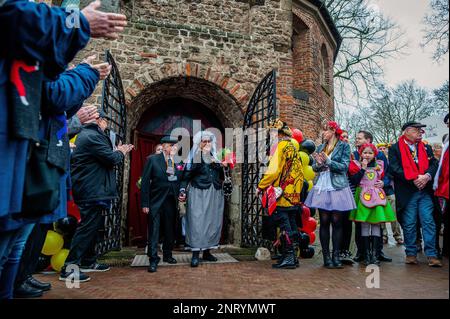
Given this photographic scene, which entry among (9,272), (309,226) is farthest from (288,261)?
(9,272)

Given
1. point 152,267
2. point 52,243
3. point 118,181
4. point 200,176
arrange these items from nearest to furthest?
point 52,243 < point 152,267 < point 200,176 < point 118,181

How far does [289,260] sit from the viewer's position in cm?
448

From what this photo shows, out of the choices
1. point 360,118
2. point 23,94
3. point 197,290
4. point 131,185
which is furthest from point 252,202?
point 360,118

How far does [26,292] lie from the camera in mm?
2889

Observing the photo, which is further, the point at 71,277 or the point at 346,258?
the point at 346,258

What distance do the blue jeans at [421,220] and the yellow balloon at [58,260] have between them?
15.2ft

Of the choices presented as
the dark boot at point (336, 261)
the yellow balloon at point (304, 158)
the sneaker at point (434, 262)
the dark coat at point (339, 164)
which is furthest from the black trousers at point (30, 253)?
the sneaker at point (434, 262)

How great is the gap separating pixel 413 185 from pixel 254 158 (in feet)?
9.97

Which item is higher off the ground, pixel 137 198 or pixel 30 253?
pixel 137 198

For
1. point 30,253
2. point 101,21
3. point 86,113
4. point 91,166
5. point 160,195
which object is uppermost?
point 101,21

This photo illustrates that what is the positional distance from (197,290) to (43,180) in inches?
80.7

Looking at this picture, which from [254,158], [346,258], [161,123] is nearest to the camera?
[346,258]

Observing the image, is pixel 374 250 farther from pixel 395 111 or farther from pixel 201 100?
pixel 395 111

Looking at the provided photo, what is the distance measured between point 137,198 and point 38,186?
599 centimetres
